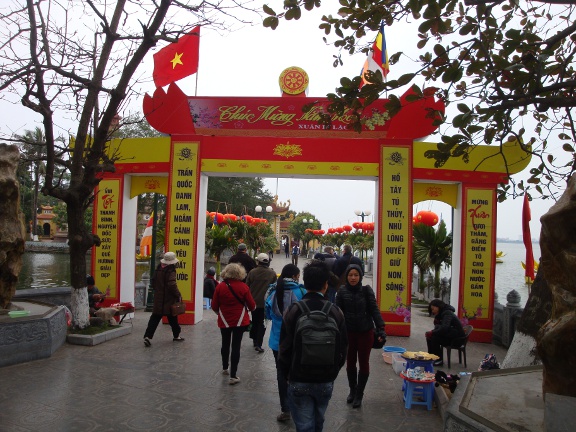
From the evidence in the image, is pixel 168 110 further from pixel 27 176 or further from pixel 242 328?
pixel 27 176

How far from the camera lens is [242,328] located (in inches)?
221

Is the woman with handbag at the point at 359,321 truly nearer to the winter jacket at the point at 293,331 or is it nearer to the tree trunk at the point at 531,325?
the winter jacket at the point at 293,331

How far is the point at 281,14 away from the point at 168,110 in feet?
20.7

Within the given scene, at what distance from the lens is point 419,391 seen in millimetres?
5160

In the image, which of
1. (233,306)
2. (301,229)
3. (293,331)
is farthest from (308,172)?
(301,229)

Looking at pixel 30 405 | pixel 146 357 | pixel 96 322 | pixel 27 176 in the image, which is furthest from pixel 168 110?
pixel 27 176

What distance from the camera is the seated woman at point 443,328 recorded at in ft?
21.8

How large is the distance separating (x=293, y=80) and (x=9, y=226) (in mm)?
6453

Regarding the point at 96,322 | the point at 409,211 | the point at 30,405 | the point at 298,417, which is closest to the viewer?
the point at 298,417

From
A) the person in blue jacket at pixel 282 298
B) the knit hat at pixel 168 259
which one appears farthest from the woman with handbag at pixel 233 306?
the knit hat at pixel 168 259

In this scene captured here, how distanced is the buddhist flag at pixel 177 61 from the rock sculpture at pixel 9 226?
4.21 m

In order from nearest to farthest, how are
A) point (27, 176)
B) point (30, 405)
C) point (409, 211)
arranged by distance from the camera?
point (30, 405)
point (409, 211)
point (27, 176)

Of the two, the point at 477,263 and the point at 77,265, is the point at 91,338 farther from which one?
the point at 477,263

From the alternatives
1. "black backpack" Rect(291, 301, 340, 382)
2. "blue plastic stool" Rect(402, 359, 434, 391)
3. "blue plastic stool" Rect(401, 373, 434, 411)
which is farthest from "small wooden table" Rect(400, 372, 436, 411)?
"black backpack" Rect(291, 301, 340, 382)
